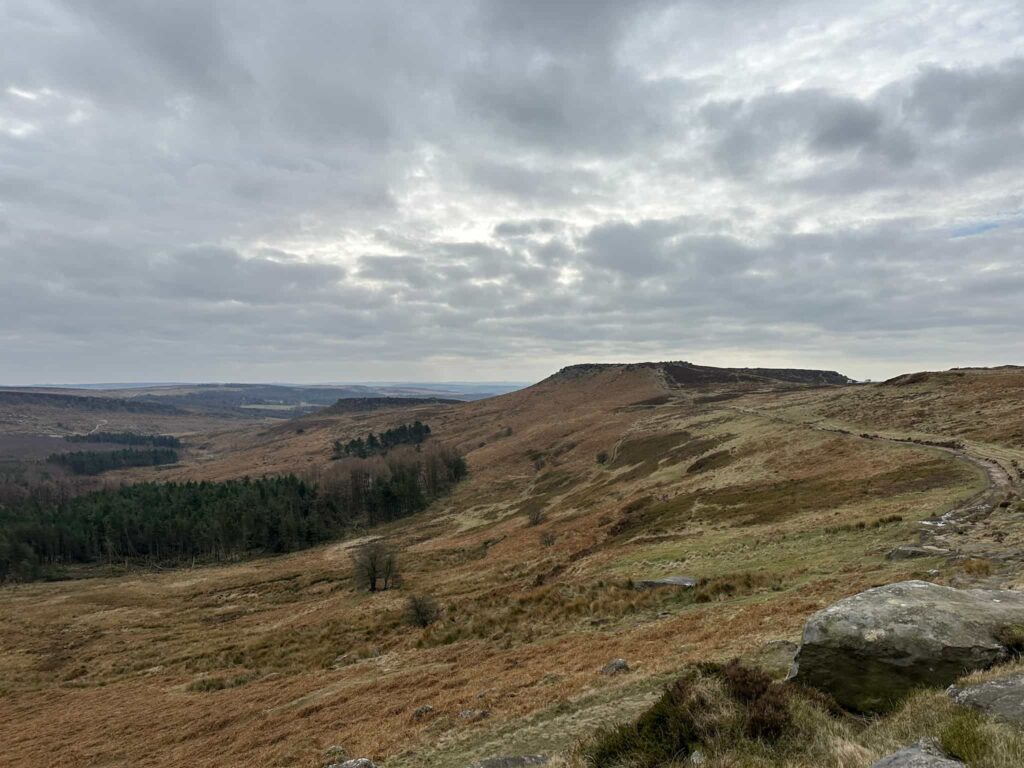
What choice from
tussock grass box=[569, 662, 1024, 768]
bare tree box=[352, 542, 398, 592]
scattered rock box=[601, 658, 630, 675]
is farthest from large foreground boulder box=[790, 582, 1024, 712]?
bare tree box=[352, 542, 398, 592]

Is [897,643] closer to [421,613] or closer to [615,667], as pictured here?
[615,667]

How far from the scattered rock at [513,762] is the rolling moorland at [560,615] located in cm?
35

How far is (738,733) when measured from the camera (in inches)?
348

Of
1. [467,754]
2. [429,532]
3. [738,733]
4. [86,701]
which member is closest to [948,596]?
[738,733]

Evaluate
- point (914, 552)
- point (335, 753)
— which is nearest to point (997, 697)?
point (335, 753)

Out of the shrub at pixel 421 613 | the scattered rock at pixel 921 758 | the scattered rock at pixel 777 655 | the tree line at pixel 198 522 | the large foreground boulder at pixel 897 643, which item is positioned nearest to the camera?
the scattered rock at pixel 921 758

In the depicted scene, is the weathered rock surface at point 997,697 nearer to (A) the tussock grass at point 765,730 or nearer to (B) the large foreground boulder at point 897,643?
(A) the tussock grass at point 765,730

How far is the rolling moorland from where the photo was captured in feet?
50.7

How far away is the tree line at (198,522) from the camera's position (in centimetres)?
11831

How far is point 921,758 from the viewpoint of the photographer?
21.4ft

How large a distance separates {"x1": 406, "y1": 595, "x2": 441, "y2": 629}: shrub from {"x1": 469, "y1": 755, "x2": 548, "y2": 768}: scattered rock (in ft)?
84.8

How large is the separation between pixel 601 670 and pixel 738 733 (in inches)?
350

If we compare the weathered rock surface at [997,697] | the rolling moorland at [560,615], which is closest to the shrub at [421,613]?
the rolling moorland at [560,615]

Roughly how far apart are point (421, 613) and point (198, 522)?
4285 inches
